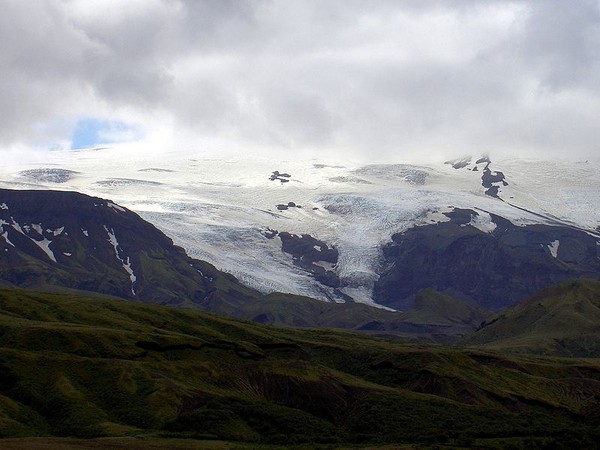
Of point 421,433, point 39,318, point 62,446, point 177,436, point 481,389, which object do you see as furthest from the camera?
point 39,318

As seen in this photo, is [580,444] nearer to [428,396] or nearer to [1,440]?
[428,396]

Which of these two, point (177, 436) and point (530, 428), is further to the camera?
point (530, 428)

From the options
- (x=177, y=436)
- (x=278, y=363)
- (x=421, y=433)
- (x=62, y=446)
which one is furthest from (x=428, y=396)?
(x=62, y=446)

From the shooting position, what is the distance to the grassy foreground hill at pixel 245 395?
133 m

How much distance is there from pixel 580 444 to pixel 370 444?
25790mm

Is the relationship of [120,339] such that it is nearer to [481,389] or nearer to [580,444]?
[481,389]

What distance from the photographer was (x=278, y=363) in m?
171

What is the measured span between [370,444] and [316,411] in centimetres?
3349

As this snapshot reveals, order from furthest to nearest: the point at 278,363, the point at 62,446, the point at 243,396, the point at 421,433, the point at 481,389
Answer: the point at 481,389, the point at 278,363, the point at 243,396, the point at 421,433, the point at 62,446

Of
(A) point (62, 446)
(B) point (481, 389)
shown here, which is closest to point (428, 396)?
(B) point (481, 389)

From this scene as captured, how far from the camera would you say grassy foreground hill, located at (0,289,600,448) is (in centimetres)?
13262

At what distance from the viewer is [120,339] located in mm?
174375

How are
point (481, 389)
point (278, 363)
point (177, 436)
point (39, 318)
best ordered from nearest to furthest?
point (177, 436), point (278, 363), point (481, 389), point (39, 318)

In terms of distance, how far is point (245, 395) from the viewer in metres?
158
